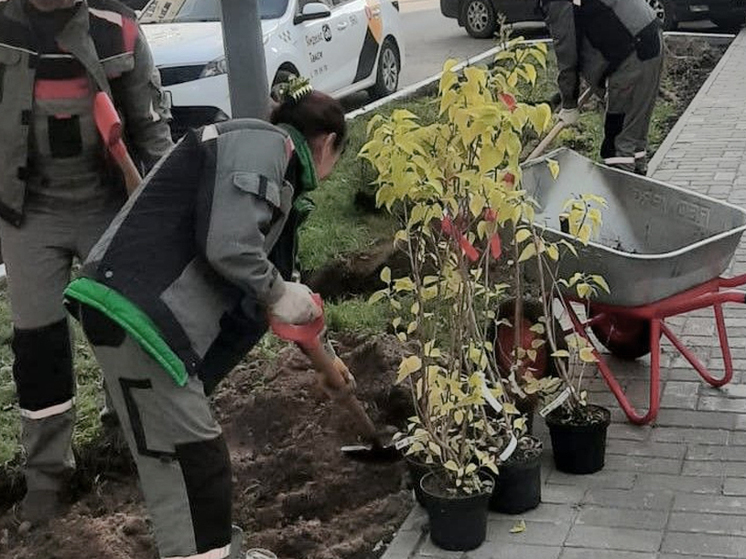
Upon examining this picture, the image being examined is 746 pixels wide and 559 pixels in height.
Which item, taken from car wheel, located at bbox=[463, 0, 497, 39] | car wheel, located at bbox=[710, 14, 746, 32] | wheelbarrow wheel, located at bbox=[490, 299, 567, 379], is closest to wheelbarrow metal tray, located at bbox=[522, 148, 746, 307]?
wheelbarrow wheel, located at bbox=[490, 299, 567, 379]

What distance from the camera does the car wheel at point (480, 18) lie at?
16688 mm

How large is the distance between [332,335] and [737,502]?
84.9 inches

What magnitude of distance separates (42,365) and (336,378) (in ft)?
3.40

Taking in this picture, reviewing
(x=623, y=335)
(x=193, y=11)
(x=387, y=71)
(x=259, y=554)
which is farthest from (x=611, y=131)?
(x=387, y=71)

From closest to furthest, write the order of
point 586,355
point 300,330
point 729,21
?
point 300,330, point 586,355, point 729,21

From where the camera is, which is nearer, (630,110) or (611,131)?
(630,110)

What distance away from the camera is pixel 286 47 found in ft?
33.1

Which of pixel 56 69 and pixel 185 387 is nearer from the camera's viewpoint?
pixel 185 387

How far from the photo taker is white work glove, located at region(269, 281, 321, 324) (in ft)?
9.74

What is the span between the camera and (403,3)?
24.5 meters

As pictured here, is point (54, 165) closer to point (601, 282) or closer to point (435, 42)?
point (601, 282)

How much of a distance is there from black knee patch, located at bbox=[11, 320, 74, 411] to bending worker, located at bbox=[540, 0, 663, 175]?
3564 millimetres

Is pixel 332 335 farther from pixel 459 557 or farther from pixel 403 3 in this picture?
pixel 403 3

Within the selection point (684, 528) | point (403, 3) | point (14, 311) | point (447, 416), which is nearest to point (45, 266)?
point (14, 311)
